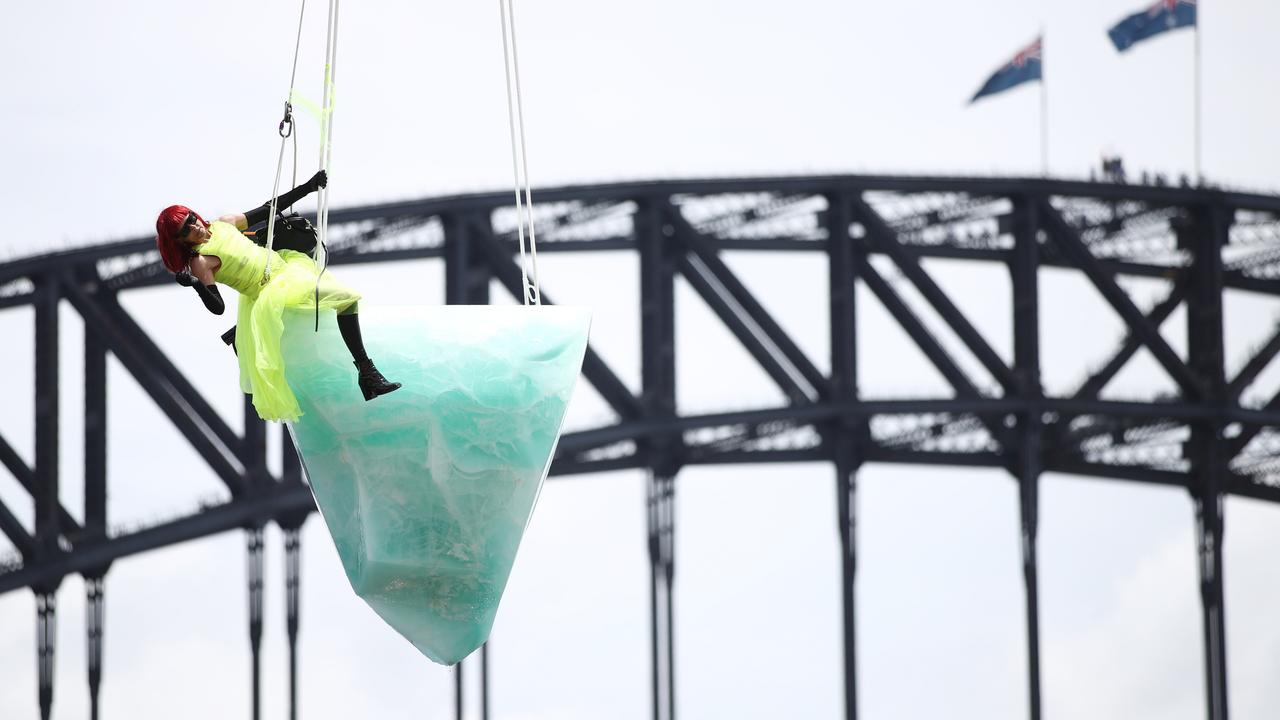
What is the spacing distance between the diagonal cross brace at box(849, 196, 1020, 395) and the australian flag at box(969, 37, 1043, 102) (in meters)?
2.51

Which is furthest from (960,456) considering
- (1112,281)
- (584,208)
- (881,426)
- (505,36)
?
(505,36)

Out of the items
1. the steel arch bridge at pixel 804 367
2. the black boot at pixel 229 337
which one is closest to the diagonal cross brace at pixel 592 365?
the steel arch bridge at pixel 804 367

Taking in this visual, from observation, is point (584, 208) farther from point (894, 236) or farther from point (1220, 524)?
point (1220, 524)

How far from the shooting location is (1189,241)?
36.0 m

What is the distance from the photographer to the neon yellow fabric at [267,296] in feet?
35.9

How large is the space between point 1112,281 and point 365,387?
83.4ft

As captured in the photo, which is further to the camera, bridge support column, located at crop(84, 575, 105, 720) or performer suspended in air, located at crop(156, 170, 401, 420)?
bridge support column, located at crop(84, 575, 105, 720)

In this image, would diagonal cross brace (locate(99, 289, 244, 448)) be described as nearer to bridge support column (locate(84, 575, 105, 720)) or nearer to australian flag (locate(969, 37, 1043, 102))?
bridge support column (locate(84, 575, 105, 720))

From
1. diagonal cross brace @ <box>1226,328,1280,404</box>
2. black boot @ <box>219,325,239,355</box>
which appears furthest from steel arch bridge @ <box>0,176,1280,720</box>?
black boot @ <box>219,325,239,355</box>

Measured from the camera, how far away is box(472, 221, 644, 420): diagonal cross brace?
33031 millimetres

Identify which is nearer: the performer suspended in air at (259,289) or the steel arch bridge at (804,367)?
the performer suspended in air at (259,289)

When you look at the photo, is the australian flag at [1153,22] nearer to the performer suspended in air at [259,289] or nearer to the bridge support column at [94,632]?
the bridge support column at [94,632]

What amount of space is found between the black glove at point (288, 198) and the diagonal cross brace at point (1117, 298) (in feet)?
81.7

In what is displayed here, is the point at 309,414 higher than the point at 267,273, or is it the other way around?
the point at 267,273
